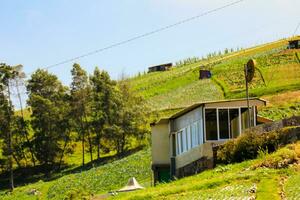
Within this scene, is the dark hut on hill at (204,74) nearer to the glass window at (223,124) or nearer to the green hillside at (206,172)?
the green hillside at (206,172)

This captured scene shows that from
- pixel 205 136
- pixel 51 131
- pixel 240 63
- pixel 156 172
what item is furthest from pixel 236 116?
pixel 240 63

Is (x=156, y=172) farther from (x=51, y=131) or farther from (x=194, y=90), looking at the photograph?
(x=194, y=90)

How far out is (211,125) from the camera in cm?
3966

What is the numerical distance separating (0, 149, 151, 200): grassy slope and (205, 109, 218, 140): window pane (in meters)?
19.6

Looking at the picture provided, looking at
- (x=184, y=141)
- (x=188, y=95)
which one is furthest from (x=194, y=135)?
(x=188, y=95)

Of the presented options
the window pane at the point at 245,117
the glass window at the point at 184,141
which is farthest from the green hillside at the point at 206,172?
the window pane at the point at 245,117

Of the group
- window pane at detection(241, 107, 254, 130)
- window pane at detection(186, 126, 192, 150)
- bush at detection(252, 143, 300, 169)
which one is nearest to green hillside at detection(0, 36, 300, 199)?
bush at detection(252, 143, 300, 169)

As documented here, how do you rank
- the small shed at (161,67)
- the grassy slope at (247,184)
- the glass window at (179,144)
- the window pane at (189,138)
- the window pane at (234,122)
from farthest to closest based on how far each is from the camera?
the small shed at (161,67) → the glass window at (179,144) → the window pane at (189,138) → the window pane at (234,122) → the grassy slope at (247,184)

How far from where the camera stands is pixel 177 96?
10725 centimetres

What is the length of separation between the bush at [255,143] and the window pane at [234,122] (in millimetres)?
6446

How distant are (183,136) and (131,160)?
95.7ft

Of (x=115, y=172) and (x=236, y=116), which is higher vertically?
(x=236, y=116)

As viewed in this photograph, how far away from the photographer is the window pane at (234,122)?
40125mm

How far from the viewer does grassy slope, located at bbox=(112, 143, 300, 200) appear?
22.0 m
